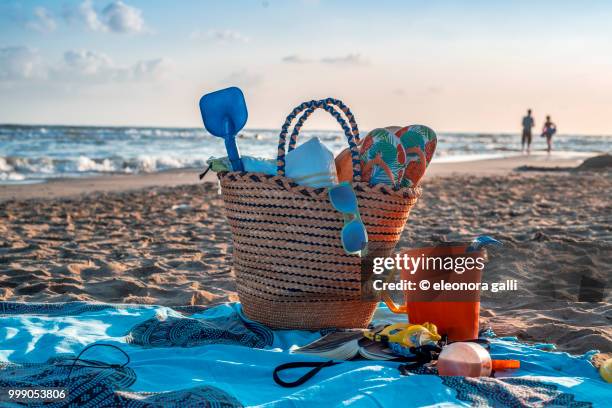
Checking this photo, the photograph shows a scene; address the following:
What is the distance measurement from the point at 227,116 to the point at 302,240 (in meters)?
0.63

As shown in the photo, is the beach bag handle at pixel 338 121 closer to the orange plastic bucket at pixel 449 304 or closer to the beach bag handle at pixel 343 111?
the beach bag handle at pixel 343 111

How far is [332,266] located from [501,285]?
1.52 metres

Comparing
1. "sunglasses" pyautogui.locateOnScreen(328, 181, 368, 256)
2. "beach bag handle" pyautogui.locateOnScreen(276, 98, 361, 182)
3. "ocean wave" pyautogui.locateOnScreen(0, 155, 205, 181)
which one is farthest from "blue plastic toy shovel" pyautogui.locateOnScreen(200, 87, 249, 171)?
"ocean wave" pyautogui.locateOnScreen(0, 155, 205, 181)

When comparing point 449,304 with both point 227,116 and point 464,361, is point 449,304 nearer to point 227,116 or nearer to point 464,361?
point 464,361

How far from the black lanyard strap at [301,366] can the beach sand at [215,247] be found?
3.47 ft

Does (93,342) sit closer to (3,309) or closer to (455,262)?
(3,309)

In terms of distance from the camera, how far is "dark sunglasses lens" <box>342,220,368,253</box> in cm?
245

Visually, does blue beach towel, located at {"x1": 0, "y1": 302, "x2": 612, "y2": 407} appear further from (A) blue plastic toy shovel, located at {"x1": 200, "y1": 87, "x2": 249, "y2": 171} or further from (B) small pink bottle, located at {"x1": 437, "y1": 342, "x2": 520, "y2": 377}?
(A) blue plastic toy shovel, located at {"x1": 200, "y1": 87, "x2": 249, "y2": 171}

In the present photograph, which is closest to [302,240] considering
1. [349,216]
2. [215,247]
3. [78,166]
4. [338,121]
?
[349,216]

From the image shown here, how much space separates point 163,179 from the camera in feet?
36.7

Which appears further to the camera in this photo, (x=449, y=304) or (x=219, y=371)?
(x=449, y=304)

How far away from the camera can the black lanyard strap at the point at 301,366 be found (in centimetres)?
210

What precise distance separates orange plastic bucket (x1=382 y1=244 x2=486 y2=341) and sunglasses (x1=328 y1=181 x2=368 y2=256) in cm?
30

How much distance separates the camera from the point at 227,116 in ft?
8.84
